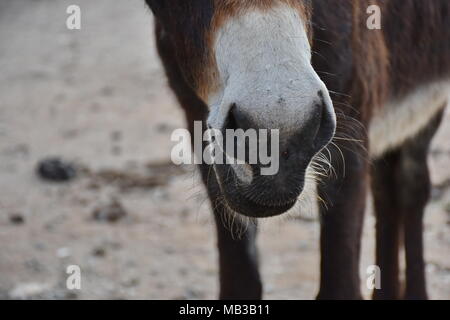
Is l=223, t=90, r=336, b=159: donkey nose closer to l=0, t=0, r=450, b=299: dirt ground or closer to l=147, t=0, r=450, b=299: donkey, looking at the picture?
l=147, t=0, r=450, b=299: donkey

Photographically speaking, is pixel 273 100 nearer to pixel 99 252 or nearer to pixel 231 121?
pixel 231 121

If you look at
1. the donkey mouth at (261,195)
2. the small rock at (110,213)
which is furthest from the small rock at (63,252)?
the donkey mouth at (261,195)

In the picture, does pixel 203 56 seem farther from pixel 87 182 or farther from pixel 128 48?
pixel 128 48

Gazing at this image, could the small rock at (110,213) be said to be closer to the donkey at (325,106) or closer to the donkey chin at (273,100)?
the donkey at (325,106)

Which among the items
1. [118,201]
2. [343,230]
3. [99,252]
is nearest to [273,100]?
[343,230]

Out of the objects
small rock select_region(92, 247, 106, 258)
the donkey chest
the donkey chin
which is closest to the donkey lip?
the donkey chin

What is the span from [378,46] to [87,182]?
3.06m

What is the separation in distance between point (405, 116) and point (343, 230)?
3.01 ft

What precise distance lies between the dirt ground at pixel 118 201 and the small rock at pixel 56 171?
0.27 feet

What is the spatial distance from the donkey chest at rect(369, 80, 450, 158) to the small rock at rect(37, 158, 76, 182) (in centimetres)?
263

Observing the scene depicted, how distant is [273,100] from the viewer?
1.85 m

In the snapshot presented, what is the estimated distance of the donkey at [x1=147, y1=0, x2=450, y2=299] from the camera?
→ 6.27 ft

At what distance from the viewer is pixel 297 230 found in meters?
4.64

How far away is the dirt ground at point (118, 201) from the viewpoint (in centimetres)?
415
